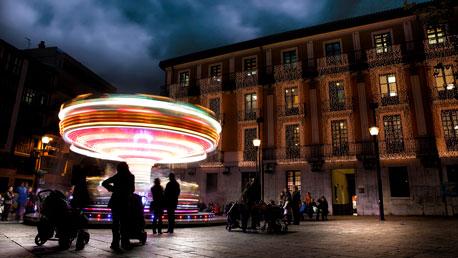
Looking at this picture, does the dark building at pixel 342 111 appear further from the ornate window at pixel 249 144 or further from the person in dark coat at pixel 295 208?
the person in dark coat at pixel 295 208

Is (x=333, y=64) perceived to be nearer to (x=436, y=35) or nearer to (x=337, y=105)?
(x=337, y=105)

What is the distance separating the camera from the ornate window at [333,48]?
2442cm

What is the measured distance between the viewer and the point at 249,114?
2592 cm

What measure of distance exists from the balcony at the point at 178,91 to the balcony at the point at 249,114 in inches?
227

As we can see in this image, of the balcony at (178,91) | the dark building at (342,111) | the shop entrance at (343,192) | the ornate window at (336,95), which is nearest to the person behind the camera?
the dark building at (342,111)

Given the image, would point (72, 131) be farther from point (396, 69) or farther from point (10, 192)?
point (396, 69)

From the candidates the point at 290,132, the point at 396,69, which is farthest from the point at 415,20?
the point at 290,132

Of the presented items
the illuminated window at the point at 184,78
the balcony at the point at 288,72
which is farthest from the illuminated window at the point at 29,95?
the balcony at the point at 288,72

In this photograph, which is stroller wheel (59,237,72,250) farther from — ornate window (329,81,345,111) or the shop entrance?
ornate window (329,81,345,111)

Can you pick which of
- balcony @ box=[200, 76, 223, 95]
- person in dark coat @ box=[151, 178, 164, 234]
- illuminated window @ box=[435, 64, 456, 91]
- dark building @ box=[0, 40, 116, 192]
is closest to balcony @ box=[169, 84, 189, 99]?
balcony @ box=[200, 76, 223, 95]

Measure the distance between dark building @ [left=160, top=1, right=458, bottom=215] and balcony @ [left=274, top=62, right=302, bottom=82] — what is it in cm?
8

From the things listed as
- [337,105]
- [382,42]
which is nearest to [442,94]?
[382,42]

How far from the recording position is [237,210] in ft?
36.0

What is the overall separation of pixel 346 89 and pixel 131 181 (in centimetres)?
2006
